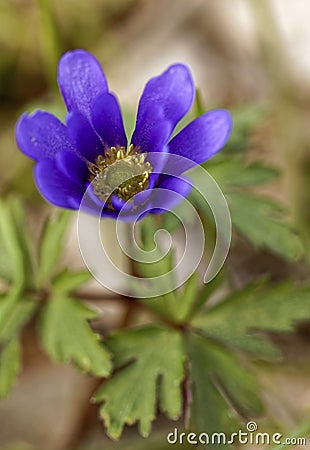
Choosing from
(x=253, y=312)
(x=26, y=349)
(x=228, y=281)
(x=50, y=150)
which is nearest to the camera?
(x=50, y=150)

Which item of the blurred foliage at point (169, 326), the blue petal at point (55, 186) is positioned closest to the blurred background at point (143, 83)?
the blurred foliage at point (169, 326)

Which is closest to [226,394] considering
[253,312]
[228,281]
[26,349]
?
[253,312]

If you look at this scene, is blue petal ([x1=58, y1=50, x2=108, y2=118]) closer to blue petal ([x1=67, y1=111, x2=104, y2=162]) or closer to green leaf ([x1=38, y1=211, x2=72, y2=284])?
blue petal ([x1=67, y1=111, x2=104, y2=162])

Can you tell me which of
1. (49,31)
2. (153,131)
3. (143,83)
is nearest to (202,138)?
(153,131)

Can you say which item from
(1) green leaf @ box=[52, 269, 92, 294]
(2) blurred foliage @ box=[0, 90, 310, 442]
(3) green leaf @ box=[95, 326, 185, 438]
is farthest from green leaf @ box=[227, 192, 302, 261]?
(1) green leaf @ box=[52, 269, 92, 294]

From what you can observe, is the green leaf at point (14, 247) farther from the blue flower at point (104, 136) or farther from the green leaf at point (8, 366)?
the blue flower at point (104, 136)

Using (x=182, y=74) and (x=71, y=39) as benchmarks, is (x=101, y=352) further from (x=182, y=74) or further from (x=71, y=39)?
(x=71, y=39)

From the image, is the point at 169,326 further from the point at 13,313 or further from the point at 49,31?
the point at 49,31
